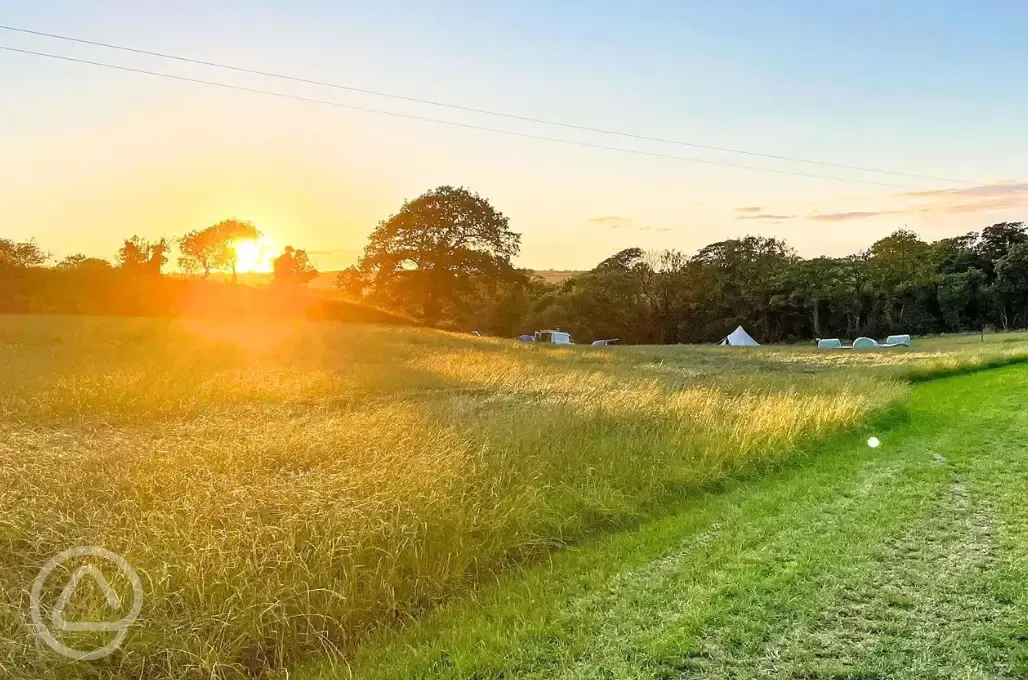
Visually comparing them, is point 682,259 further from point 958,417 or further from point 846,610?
point 846,610

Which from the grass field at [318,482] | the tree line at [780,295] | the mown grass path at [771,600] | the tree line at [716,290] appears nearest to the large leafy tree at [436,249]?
the tree line at [716,290]

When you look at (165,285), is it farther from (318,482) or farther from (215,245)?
(318,482)

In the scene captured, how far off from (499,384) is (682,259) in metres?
51.7

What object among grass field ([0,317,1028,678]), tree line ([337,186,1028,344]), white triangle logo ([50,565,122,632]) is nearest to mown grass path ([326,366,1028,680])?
grass field ([0,317,1028,678])

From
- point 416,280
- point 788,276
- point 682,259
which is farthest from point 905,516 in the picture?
point 682,259

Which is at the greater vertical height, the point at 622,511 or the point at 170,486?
the point at 170,486

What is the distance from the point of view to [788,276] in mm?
57156

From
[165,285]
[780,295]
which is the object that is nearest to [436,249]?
[165,285]

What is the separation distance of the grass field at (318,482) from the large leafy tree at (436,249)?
1019 inches

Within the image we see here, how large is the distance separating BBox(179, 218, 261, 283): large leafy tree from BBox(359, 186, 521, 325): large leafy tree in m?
18.3

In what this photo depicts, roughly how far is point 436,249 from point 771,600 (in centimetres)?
3637

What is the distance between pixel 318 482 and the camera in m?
5.61

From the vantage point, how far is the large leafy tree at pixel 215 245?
172 feet

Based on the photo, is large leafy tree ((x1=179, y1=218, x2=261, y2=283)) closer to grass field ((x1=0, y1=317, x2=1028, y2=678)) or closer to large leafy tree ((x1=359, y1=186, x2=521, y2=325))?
large leafy tree ((x1=359, y1=186, x2=521, y2=325))
